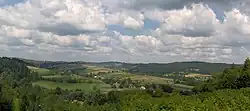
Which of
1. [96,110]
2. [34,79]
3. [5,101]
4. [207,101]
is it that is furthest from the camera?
[34,79]

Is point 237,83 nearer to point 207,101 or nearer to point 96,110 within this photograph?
point 96,110

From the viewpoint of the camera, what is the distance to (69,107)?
344 feet

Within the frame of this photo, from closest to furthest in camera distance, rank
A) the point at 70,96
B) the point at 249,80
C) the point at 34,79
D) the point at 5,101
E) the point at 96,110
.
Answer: the point at 249,80
the point at 96,110
the point at 5,101
the point at 70,96
the point at 34,79

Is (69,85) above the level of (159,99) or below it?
below

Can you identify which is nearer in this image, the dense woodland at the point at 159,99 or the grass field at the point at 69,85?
the dense woodland at the point at 159,99

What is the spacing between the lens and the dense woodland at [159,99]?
4239cm

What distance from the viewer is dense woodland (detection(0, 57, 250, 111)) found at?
4239 cm

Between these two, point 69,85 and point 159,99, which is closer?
point 159,99

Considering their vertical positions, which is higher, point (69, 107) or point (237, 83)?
point (237, 83)

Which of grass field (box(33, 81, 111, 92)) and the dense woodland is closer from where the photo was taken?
the dense woodland

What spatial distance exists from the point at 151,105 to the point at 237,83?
154ft

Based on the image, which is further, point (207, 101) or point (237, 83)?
point (237, 83)

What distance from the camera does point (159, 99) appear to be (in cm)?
5281

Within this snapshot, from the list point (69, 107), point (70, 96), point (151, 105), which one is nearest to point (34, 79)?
point (70, 96)
